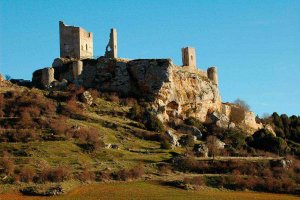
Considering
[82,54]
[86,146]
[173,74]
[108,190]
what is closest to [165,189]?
[108,190]

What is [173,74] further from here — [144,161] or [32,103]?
[144,161]

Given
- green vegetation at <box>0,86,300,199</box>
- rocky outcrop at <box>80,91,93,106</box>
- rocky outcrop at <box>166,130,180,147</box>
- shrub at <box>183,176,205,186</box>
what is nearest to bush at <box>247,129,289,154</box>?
green vegetation at <box>0,86,300,199</box>

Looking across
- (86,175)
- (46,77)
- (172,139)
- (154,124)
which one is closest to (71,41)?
(46,77)

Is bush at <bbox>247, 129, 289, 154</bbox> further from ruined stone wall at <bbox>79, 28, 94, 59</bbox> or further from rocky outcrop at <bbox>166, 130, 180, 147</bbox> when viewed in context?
ruined stone wall at <bbox>79, 28, 94, 59</bbox>

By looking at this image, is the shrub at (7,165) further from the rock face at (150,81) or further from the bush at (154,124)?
the rock face at (150,81)

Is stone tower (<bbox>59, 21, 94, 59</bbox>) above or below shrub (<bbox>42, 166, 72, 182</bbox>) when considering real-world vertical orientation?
above

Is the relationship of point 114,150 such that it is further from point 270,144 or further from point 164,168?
point 270,144

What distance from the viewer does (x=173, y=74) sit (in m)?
74.2

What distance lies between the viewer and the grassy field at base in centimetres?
3956

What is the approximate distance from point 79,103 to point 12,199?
28.2 metres

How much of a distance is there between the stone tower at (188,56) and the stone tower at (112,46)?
8866 mm

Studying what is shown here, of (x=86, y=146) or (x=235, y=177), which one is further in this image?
(x=86, y=146)

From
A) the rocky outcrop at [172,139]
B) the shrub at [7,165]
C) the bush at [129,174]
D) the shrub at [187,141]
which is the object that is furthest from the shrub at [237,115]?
the shrub at [7,165]

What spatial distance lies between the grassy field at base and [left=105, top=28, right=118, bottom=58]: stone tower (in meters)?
34.2
